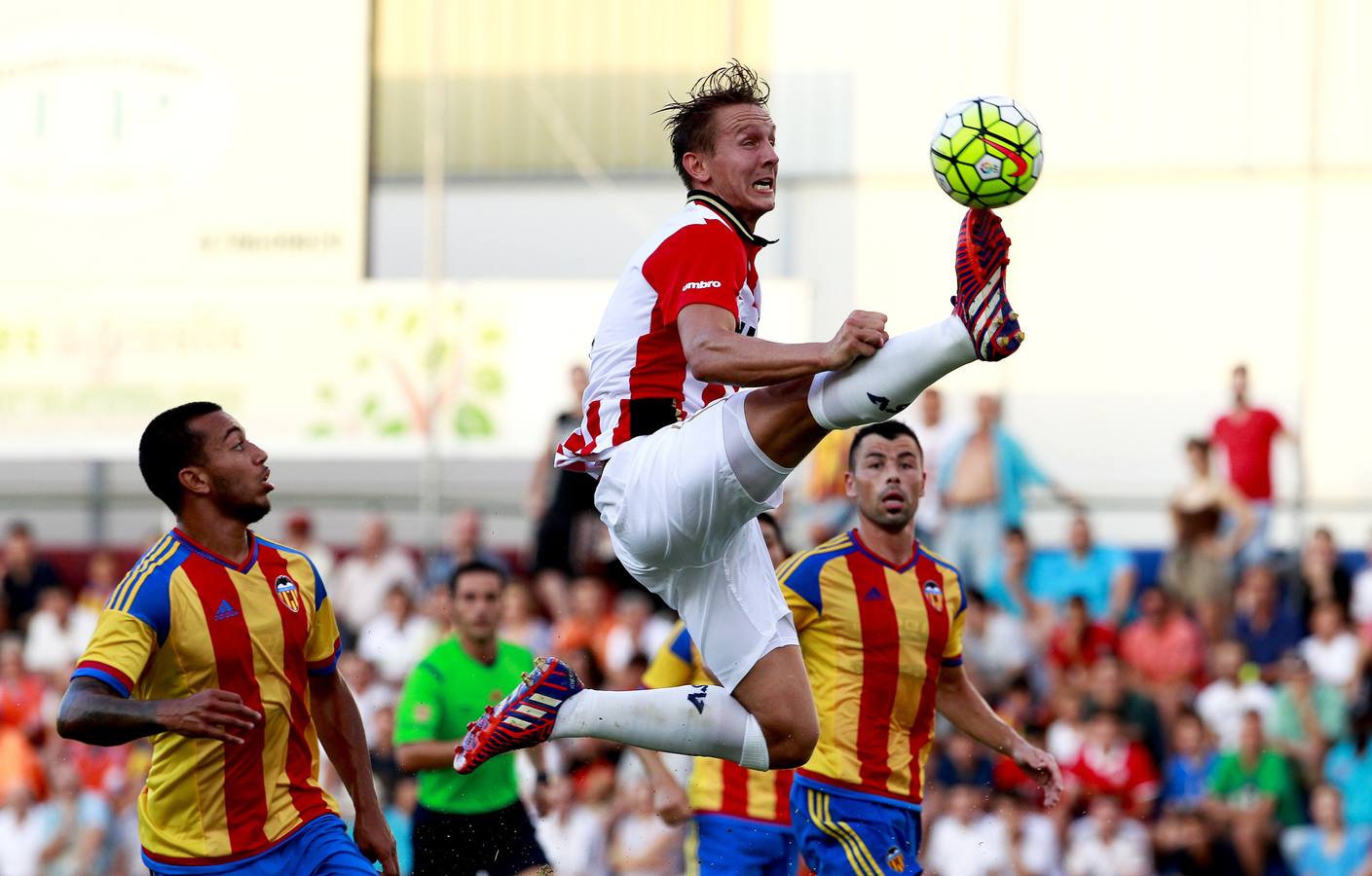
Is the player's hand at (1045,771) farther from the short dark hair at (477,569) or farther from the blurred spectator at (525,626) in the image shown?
the blurred spectator at (525,626)

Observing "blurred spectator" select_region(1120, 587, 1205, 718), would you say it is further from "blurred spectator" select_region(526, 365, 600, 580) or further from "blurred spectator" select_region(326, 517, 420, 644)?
"blurred spectator" select_region(326, 517, 420, 644)

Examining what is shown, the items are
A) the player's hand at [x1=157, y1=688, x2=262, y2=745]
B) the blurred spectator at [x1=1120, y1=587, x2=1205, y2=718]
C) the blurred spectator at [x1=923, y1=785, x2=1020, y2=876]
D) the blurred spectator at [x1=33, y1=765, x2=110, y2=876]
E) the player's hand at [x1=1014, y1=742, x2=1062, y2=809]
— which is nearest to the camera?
the player's hand at [x1=157, y1=688, x2=262, y2=745]

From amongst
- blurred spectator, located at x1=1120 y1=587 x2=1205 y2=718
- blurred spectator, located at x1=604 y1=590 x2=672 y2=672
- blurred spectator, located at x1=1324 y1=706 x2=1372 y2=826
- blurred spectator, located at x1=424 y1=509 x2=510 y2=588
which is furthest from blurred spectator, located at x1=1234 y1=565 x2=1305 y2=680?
blurred spectator, located at x1=424 y1=509 x2=510 y2=588

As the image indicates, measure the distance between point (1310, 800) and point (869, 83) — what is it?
26.9ft

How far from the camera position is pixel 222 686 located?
592cm

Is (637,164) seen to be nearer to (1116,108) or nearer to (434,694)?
(1116,108)

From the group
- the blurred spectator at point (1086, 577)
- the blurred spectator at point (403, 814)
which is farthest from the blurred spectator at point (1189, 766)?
the blurred spectator at point (403, 814)

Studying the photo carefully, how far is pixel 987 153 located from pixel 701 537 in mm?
1373

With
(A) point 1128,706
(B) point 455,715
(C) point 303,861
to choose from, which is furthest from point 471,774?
(A) point 1128,706

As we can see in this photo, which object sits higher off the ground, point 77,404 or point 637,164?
point 637,164

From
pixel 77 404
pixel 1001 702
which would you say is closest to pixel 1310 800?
pixel 1001 702

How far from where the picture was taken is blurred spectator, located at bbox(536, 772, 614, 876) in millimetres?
11352

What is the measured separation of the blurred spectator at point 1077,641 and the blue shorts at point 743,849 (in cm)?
510

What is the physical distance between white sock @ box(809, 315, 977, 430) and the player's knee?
1.06m
